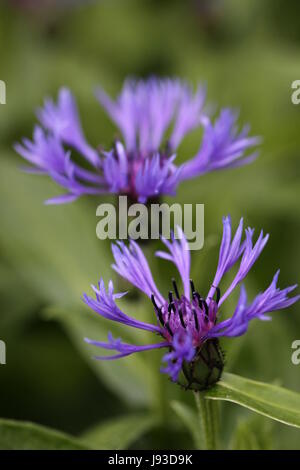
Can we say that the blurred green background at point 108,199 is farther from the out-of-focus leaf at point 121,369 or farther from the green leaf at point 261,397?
the green leaf at point 261,397

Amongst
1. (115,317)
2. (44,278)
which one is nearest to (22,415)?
(44,278)

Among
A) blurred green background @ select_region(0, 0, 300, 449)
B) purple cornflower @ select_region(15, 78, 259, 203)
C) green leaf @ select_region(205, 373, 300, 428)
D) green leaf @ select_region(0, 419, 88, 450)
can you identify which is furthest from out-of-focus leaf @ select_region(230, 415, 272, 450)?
purple cornflower @ select_region(15, 78, 259, 203)

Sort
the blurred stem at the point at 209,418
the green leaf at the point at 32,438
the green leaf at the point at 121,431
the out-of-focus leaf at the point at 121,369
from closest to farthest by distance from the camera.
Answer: the blurred stem at the point at 209,418, the green leaf at the point at 32,438, the green leaf at the point at 121,431, the out-of-focus leaf at the point at 121,369

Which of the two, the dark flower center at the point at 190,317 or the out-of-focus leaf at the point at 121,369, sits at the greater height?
the dark flower center at the point at 190,317

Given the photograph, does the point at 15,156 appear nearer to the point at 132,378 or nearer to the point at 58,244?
the point at 58,244

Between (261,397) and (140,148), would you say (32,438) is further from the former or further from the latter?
(140,148)

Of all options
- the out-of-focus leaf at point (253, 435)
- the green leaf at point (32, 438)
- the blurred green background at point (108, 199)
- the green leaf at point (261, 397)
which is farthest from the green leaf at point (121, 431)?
the green leaf at point (261, 397)
